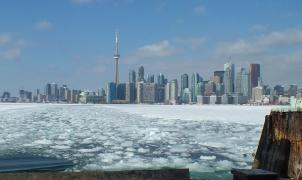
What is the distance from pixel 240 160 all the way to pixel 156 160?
7.79ft

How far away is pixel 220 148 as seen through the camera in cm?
1545

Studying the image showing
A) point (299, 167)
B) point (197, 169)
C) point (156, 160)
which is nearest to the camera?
point (299, 167)

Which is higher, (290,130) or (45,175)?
(290,130)

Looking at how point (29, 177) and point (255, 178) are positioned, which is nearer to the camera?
point (255, 178)

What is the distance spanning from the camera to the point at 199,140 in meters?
18.1

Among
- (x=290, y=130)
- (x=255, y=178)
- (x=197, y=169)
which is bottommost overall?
(x=197, y=169)

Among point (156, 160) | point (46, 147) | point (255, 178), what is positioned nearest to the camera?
point (255, 178)

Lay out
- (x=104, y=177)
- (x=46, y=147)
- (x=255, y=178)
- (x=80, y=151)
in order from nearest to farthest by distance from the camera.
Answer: (x=255, y=178) → (x=104, y=177) → (x=80, y=151) → (x=46, y=147)

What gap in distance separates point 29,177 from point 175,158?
6783mm

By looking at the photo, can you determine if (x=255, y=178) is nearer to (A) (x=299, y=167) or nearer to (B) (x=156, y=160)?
(A) (x=299, y=167)

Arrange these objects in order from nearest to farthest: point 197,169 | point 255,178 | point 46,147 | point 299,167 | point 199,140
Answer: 1. point 255,178
2. point 299,167
3. point 197,169
4. point 46,147
5. point 199,140

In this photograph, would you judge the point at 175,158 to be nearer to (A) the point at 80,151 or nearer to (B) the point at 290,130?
(A) the point at 80,151

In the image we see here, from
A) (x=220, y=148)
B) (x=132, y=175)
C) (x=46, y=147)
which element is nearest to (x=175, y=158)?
(x=220, y=148)

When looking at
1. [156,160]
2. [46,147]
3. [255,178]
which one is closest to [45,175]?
[255,178]
